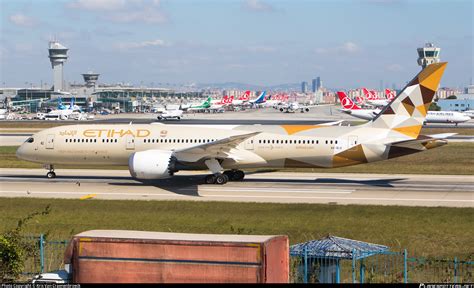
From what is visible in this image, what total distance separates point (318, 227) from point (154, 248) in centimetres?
1643

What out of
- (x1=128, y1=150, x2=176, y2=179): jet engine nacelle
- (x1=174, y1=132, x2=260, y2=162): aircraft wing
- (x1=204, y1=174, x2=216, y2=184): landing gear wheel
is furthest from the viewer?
(x1=204, y1=174, x2=216, y2=184): landing gear wheel

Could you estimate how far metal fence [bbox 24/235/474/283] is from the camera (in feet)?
71.6

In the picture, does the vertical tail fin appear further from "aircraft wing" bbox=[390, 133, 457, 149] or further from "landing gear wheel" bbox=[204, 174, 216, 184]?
"landing gear wheel" bbox=[204, 174, 216, 184]

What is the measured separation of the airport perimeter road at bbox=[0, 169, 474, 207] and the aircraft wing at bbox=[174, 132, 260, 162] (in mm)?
1890

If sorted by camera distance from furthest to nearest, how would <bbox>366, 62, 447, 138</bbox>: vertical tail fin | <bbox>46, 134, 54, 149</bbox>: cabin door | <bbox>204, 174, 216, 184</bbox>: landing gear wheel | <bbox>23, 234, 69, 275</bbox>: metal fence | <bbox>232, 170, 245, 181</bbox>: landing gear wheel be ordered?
1. <bbox>46, 134, 54, 149</bbox>: cabin door
2. <bbox>232, 170, 245, 181</bbox>: landing gear wheel
3. <bbox>204, 174, 216, 184</bbox>: landing gear wheel
4. <bbox>366, 62, 447, 138</bbox>: vertical tail fin
5. <bbox>23, 234, 69, 275</bbox>: metal fence

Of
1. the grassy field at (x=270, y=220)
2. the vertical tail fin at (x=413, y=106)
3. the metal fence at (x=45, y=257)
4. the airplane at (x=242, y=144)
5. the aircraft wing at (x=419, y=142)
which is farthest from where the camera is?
the vertical tail fin at (x=413, y=106)

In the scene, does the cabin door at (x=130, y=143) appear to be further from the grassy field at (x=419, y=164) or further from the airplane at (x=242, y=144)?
the grassy field at (x=419, y=164)

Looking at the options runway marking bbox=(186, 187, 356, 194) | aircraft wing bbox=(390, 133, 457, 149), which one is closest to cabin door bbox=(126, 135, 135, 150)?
runway marking bbox=(186, 187, 356, 194)

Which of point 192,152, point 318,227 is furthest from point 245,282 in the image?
point 192,152

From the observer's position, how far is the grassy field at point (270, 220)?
32.2 m

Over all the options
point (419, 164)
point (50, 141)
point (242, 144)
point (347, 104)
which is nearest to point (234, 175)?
point (242, 144)

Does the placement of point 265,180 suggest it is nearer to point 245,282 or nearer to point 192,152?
point 192,152

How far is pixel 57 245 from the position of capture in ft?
87.2

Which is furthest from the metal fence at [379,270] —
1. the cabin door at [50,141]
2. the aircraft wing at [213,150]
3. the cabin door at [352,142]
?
the cabin door at [50,141]
